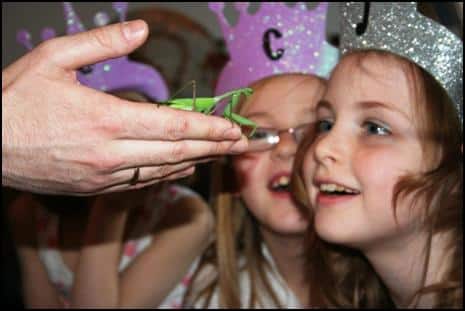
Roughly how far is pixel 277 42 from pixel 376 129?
1.01 feet

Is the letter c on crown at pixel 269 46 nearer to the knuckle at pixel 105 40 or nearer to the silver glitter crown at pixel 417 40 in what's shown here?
the silver glitter crown at pixel 417 40

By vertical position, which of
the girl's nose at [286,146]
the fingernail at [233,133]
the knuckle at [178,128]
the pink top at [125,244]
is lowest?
the pink top at [125,244]

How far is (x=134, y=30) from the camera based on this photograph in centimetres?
71

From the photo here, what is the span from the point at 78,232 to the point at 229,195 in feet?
1.42

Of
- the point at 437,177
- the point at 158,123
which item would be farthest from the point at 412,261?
the point at 158,123

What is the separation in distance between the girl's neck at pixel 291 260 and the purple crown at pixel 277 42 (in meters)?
0.39

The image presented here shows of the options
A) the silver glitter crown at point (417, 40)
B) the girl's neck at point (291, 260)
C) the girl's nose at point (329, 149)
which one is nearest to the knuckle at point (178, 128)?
the girl's nose at point (329, 149)

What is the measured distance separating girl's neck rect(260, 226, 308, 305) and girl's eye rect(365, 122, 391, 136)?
0.40m

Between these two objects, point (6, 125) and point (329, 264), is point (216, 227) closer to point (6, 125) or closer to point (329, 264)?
point (329, 264)

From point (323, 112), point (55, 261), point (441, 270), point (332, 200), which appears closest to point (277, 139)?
point (323, 112)

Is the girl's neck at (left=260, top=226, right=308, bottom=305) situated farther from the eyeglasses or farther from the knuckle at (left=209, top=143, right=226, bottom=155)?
the knuckle at (left=209, top=143, right=226, bottom=155)

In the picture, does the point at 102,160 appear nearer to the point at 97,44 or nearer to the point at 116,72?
the point at 97,44

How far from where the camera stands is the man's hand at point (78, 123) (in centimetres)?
71

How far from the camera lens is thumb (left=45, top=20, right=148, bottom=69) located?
0.71 metres
